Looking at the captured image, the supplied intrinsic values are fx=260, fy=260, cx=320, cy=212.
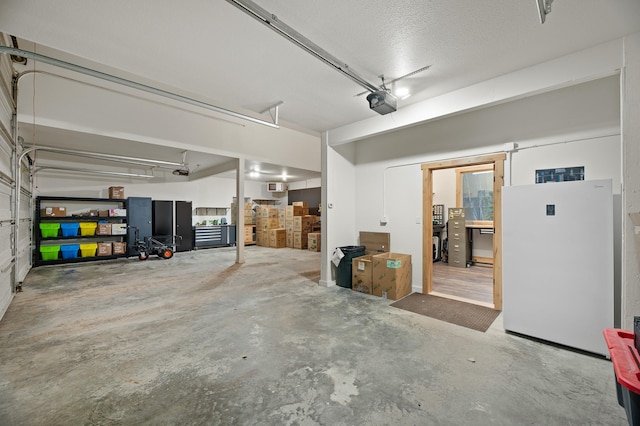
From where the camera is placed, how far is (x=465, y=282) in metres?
4.83

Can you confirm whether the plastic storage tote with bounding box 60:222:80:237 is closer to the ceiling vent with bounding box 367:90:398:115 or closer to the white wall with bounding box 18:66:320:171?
the white wall with bounding box 18:66:320:171

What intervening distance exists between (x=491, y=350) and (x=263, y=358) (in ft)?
7.01

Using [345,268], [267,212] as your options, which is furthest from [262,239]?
[345,268]

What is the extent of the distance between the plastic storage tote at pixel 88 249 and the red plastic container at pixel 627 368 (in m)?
9.04

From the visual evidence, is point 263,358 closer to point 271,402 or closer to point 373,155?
point 271,402

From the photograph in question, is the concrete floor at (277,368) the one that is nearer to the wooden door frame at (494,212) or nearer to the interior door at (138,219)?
the wooden door frame at (494,212)

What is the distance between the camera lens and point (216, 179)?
401 inches

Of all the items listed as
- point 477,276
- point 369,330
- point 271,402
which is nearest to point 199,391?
point 271,402

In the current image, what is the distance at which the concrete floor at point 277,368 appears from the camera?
1680 mm

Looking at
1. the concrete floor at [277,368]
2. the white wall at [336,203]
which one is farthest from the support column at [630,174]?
the white wall at [336,203]

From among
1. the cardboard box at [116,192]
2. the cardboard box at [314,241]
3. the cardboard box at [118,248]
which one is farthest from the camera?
the cardboard box at [314,241]

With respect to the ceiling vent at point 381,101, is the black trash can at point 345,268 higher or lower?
lower

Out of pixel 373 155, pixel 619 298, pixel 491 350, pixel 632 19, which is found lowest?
pixel 491 350

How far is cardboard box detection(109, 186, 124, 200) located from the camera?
739 cm
